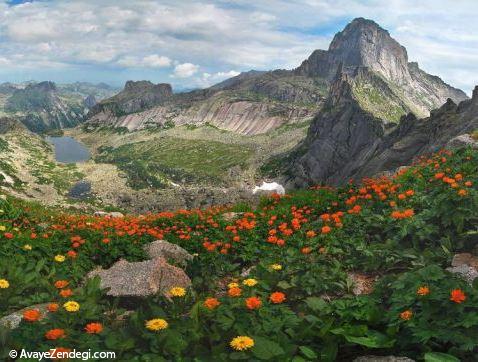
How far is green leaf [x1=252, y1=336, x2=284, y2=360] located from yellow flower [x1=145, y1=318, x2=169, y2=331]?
1189 mm

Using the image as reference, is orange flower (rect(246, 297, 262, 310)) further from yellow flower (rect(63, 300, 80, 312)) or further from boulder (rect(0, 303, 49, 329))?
boulder (rect(0, 303, 49, 329))

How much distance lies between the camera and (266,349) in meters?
5.12

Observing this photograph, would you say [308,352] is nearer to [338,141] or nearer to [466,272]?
[466,272]

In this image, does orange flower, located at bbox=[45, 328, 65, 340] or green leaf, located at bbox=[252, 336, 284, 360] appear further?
orange flower, located at bbox=[45, 328, 65, 340]

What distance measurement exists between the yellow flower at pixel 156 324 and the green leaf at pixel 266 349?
1.19m

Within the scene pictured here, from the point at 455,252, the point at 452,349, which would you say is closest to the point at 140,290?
the point at 452,349

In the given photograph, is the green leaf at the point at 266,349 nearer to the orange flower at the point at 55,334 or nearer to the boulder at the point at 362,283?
the orange flower at the point at 55,334

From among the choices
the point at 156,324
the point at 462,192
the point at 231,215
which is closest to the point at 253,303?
the point at 156,324

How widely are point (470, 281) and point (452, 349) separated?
6.13ft

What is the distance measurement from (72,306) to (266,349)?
2878 millimetres

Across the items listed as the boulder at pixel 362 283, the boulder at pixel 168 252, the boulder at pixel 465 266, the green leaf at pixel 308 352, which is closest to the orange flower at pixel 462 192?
the boulder at pixel 465 266

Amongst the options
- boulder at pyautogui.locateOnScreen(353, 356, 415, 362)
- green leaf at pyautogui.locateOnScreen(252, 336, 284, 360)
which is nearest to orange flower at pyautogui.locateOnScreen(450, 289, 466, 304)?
boulder at pyautogui.locateOnScreen(353, 356, 415, 362)

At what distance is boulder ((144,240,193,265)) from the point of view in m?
11.4

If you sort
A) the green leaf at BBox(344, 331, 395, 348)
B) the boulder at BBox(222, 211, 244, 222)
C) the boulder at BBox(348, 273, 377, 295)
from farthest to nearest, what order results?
the boulder at BBox(222, 211, 244, 222), the boulder at BBox(348, 273, 377, 295), the green leaf at BBox(344, 331, 395, 348)
